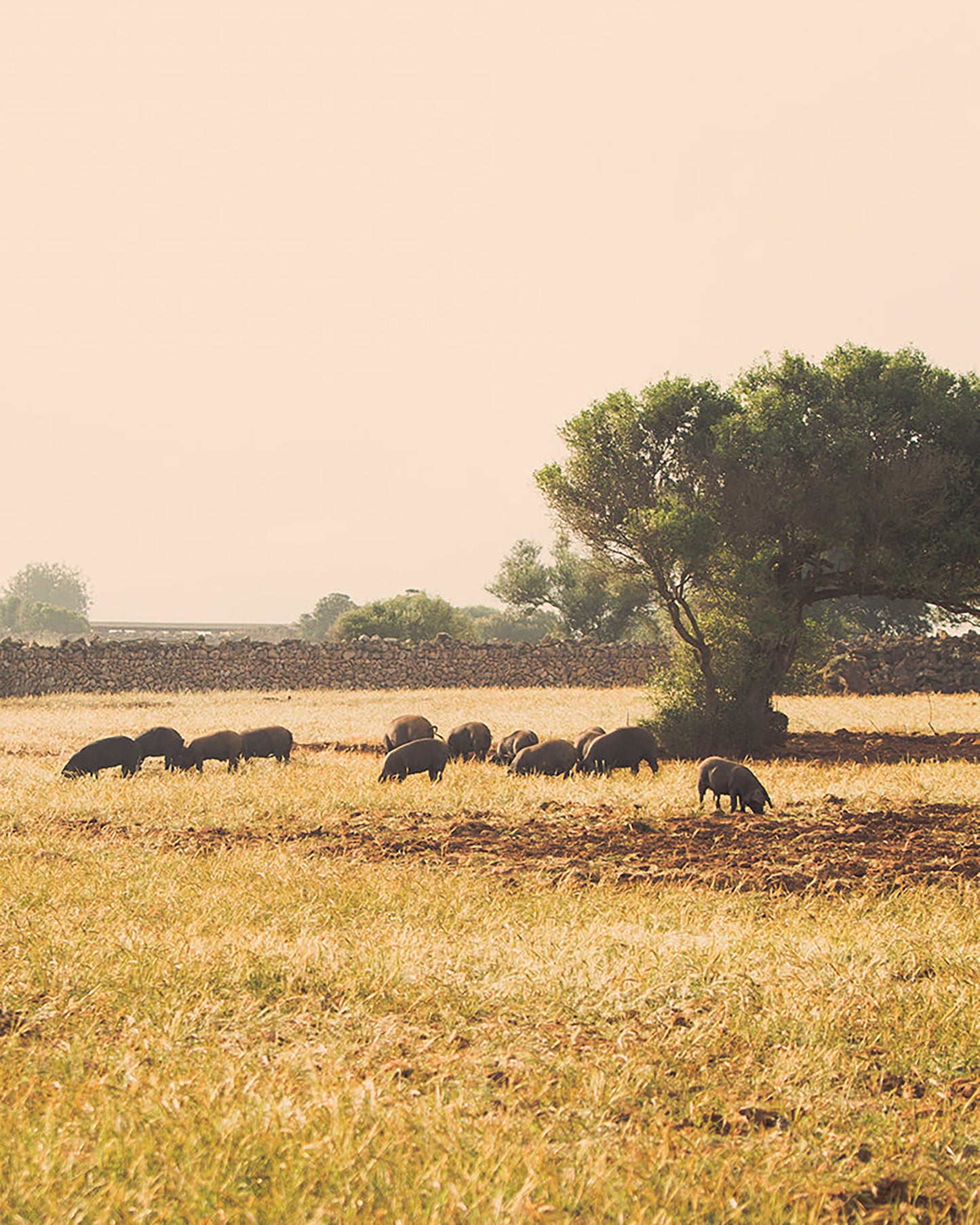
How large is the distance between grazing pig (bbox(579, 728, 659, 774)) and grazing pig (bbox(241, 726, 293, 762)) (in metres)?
5.86

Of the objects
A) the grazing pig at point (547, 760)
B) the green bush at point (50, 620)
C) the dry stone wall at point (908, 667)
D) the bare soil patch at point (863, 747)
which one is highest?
the green bush at point (50, 620)

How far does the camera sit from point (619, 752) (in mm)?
15281

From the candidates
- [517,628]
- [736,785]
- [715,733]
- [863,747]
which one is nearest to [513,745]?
[715,733]

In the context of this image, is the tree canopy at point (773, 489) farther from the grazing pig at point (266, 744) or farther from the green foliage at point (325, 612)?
the green foliage at point (325, 612)

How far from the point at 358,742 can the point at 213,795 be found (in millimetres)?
8871

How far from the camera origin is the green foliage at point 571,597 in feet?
209

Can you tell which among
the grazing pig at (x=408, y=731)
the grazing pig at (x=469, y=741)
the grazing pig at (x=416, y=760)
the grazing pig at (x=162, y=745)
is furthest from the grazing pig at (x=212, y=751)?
the grazing pig at (x=469, y=741)

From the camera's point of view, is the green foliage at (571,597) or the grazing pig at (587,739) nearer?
the grazing pig at (587,739)

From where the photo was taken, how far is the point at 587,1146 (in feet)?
11.2

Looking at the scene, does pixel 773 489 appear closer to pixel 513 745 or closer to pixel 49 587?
pixel 513 745

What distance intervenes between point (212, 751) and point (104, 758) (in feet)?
5.97

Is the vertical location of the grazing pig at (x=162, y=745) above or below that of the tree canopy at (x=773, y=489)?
below

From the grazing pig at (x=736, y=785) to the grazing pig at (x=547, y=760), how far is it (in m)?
3.19

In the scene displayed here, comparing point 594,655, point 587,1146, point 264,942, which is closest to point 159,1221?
point 587,1146
